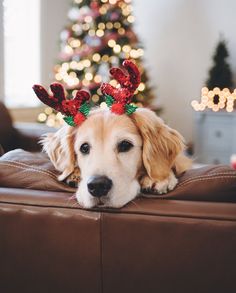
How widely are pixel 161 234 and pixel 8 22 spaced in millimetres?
5331

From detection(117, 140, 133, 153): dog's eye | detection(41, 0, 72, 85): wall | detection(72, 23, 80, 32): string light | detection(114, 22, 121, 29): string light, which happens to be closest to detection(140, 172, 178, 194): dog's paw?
detection(117, 140, 133, 153): dog's eye

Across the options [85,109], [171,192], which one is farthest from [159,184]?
[85,109]

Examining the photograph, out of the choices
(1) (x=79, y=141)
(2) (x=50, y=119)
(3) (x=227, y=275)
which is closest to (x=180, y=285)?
(3) (x=227, y=275)

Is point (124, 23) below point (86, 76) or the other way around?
the other way around

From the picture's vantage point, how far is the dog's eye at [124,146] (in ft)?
5.41

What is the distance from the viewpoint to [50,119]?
210 inches

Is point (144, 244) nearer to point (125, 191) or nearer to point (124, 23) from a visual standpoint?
point (125, 191)

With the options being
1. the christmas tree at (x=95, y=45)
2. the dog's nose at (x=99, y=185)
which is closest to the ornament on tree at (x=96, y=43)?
the christmas tree at (x=95, y=45)

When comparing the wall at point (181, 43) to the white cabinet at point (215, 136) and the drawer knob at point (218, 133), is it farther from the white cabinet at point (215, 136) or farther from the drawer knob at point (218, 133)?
the drawer knob at point (218, 133)

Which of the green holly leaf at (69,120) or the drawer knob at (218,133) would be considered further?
the drawer knob at (218,133)

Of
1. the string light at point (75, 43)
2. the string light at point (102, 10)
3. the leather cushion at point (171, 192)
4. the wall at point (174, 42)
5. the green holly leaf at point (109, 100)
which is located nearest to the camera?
the leather cushion at point (171, 192)

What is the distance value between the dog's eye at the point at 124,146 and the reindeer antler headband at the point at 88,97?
120 mm

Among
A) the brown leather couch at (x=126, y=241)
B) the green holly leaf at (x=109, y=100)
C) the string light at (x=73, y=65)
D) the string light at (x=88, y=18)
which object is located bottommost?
the brown leather couch at (x=126, y=241)

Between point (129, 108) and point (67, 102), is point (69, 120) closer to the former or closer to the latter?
point (67, 102)
